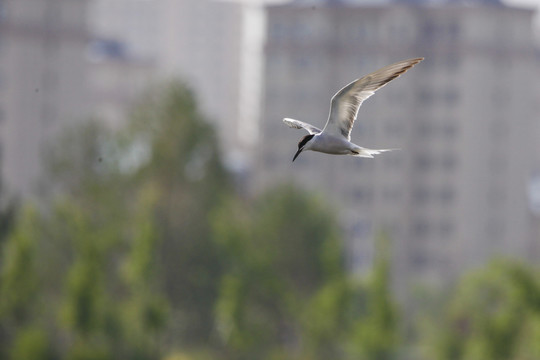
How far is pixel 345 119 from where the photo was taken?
50.9 feet

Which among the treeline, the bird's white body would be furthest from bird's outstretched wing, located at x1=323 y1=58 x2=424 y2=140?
the treeline

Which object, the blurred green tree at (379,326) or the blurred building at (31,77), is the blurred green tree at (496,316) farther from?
the blurred building at (31,77)

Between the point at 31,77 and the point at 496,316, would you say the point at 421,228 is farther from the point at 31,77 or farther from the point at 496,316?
the point at 496,316

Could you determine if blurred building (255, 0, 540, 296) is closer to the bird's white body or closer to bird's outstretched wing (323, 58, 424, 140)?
bird's outstretched wing (323, 58, 424, 140)

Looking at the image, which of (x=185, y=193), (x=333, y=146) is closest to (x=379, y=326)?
(x=185, y=193)

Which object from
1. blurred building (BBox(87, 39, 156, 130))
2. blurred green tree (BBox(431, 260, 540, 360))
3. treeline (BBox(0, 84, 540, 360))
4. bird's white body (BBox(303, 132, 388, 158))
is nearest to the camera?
bird's white body (BBox(303, 132, 388, 158))

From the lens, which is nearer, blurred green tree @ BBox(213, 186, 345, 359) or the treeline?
the treeline

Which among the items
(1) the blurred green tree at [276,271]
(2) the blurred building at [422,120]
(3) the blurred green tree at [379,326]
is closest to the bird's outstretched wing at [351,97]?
(3) the blurred green tree at [379,326]

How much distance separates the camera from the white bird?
14.6m

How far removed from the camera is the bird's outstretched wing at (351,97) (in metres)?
15.1

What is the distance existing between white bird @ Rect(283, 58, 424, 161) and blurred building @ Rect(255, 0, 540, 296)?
387ft

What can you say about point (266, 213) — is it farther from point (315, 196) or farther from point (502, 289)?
point (502, 289)

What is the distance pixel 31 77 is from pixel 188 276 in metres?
63.6

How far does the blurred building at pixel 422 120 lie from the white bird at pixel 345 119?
118016mm
